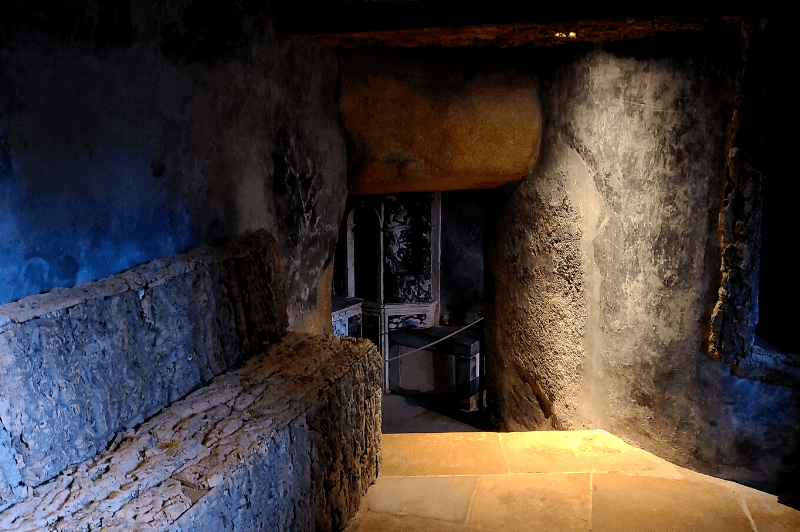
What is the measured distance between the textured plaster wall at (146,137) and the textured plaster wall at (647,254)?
133 cm

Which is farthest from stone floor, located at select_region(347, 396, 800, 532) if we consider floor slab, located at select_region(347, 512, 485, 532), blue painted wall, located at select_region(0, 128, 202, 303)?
blue painted wall, located at select_region(0, 128, 202, 303)

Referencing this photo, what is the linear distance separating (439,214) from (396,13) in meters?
4.25

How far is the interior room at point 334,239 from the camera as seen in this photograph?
1474 millimetres

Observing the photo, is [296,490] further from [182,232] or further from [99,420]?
[182,232]

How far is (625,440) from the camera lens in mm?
3018

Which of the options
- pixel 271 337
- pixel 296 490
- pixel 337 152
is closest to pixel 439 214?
pixel 337 152

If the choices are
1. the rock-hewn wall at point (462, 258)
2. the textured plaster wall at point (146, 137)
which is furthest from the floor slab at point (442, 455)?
the rock-hewn wall at point (462, 258)

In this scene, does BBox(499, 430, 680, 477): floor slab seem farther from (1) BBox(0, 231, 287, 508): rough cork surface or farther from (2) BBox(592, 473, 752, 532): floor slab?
(1) BBox(0, 231, 287, 508): rough cork surface

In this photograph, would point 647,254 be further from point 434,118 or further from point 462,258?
point 462,258

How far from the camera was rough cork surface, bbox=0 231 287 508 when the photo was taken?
135cm

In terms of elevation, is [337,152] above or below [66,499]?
above

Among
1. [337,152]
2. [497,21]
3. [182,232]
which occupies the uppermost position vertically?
[497,21]

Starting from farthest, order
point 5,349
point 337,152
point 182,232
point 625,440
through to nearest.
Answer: point 337,152 < point 625,440 < point 182,232 < point 5,349

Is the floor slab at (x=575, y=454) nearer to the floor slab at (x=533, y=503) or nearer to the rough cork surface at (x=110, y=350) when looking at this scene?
the floor slab at (x=533, y=503)
